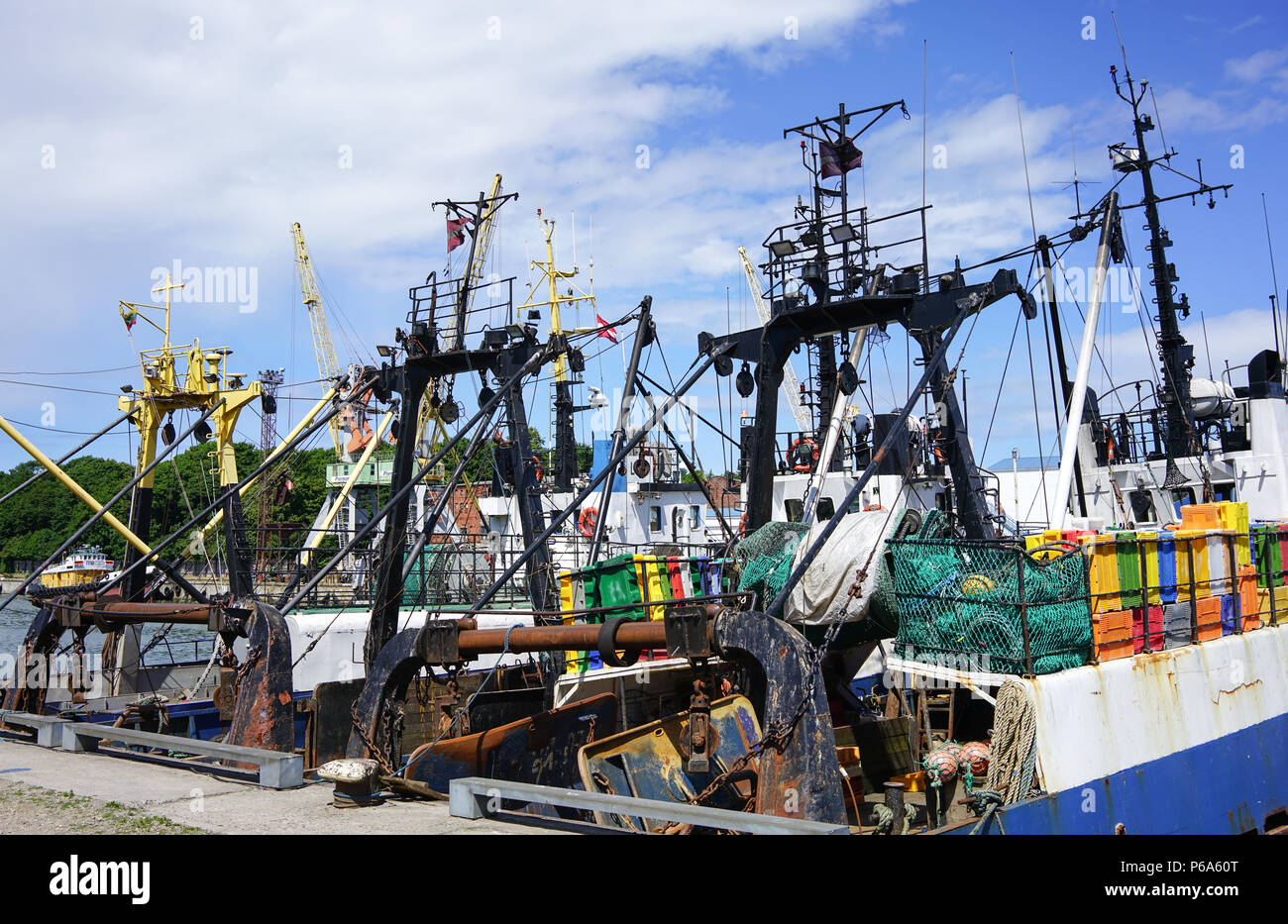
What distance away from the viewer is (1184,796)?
40.5 feet

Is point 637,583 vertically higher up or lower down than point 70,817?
higher up

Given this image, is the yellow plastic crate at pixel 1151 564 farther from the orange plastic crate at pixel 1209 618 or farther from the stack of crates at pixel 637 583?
the stack of crates at pixel 637 583

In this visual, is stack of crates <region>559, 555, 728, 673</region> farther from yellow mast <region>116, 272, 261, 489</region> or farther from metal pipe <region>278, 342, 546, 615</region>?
yellow mast <region>116, 272, 261, 489</region>

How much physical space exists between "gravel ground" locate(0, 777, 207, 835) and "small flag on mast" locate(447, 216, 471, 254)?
12.1 m

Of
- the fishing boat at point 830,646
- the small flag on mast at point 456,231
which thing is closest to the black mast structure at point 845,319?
the fishing boat at point 830,646

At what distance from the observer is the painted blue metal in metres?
10.5

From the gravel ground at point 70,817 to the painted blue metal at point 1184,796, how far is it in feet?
24.1

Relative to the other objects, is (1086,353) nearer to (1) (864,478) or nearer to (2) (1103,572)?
(2) (1103,572)

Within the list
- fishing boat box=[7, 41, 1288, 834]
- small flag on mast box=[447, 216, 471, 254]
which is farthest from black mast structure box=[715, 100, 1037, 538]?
small flag on mast box=[447, 216, 471, 254]

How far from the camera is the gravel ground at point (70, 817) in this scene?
8.65 meters

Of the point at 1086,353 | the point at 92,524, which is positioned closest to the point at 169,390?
the point at 92,524

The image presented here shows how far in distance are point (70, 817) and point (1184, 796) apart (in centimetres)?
1226
